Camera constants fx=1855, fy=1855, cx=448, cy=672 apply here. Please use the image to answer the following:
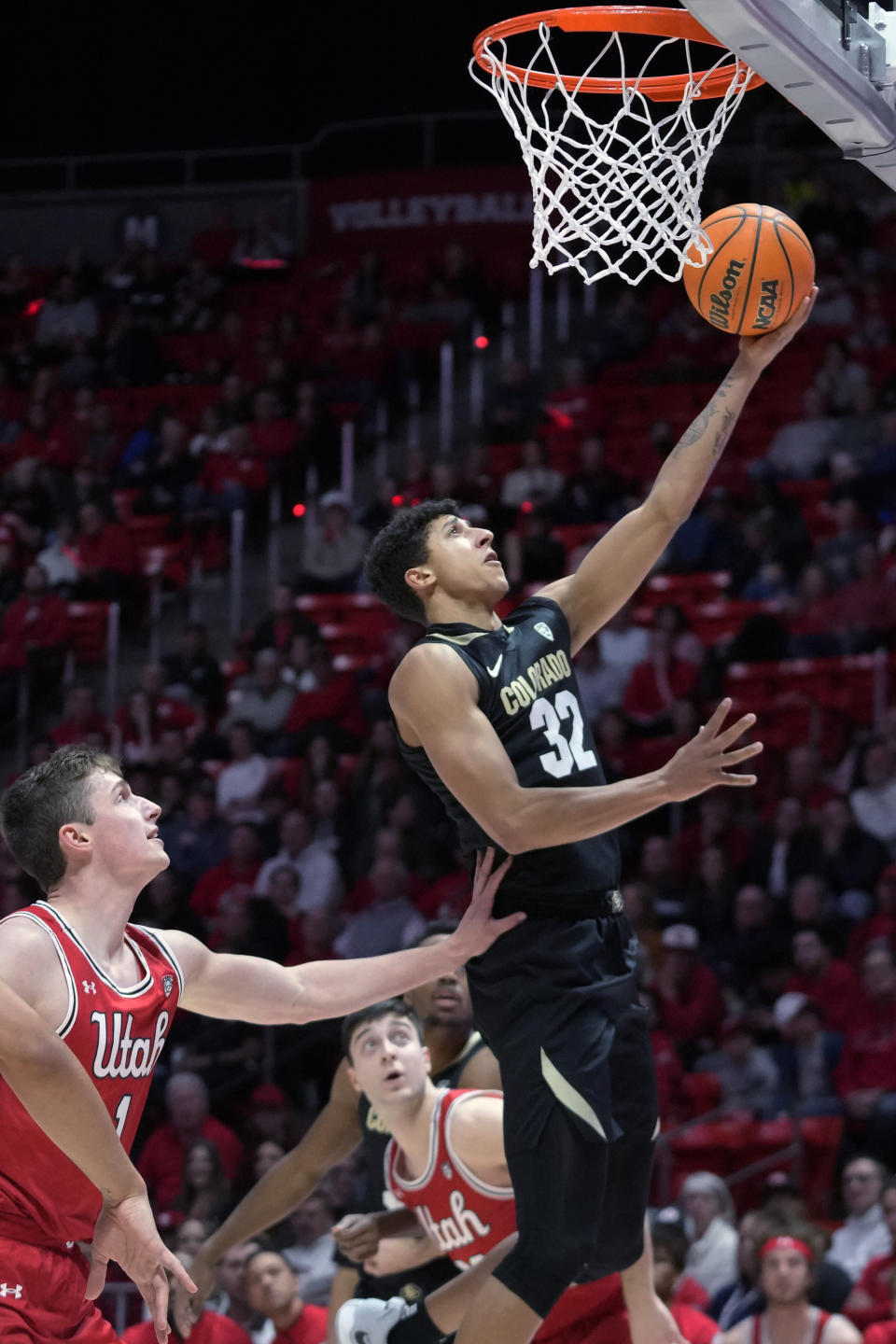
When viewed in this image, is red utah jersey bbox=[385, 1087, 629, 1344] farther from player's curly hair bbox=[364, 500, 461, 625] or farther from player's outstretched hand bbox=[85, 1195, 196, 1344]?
player's outstretched hand bbox=[85, 1195, 196, 1344]

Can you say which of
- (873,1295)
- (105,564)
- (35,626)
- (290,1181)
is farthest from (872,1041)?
(105,564)

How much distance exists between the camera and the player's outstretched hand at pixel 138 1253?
356 centimetres

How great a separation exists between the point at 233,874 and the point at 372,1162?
5329mm

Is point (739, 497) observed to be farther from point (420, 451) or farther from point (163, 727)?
point (163, 727)

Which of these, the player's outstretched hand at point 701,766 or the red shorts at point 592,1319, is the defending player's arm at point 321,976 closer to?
the player's outstretched hand at point 701,766

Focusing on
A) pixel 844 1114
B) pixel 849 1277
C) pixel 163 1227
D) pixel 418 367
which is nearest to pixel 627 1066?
pixel 849 1277

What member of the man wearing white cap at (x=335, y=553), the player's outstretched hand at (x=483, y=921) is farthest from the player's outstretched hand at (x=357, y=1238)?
the man wearing white cap at (x=335, y=553)

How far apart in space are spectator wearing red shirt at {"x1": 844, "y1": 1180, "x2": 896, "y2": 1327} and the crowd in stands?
0.6 inches

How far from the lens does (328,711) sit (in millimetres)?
11797

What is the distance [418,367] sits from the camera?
51.4ft

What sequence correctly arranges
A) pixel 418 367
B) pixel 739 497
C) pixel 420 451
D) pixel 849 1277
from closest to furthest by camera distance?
pixel 849 1277 < pixel 739 497 < pixel 420 451 < pixel 418 367

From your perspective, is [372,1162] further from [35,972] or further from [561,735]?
[35,972]

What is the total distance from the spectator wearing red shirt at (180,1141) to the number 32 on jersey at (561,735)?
5093 mm

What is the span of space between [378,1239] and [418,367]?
11092 mm
